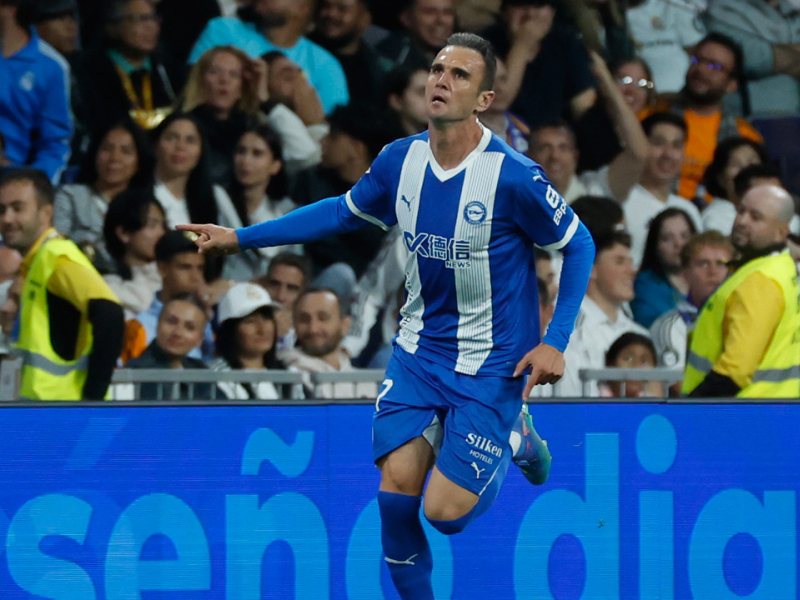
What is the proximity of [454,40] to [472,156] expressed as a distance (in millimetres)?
382

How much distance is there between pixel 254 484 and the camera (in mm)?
4609

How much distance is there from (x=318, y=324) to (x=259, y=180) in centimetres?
102

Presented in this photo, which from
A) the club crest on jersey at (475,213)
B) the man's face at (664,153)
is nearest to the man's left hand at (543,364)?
the club crest on jersey at (475,213)

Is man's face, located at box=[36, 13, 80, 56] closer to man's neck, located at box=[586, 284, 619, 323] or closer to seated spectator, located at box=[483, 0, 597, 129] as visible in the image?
seated spectator, located at box=[483, 0, 597, 129]

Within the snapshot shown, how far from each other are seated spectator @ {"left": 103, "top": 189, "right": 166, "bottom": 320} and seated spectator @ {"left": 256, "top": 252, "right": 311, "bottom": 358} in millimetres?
597

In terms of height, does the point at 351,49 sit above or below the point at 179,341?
above

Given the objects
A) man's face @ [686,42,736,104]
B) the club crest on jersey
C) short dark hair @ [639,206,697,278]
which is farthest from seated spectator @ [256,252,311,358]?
man's face @ [686,42,736,104]

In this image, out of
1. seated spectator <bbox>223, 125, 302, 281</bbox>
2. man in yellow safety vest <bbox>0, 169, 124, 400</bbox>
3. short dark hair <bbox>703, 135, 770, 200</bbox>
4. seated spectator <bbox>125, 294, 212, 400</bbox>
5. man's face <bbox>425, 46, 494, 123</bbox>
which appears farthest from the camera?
short dark hair <bbox>703, 135, 770, 200</bbox>

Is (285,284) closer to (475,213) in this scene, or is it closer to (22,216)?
(22,216)

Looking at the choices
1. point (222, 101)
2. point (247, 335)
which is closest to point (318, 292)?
point (247, 335)

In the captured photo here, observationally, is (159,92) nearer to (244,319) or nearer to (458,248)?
(244,319)

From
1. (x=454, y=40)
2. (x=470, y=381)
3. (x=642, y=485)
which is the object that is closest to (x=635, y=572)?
(x=642, y=485)

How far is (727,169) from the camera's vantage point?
7.50 metres

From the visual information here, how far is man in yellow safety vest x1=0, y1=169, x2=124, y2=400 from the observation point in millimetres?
5090
